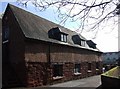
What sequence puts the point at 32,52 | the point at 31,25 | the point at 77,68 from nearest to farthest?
the point at 32,52
the point at 31,25
the point at 77,68

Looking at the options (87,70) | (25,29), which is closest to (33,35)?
(25,29)

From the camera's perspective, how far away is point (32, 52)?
24.1 meters

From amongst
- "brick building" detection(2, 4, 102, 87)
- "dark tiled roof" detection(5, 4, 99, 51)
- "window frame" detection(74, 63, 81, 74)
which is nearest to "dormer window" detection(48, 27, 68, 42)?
"brick building" detection(2, 4, 102, 87)

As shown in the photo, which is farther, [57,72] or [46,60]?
[57,72]

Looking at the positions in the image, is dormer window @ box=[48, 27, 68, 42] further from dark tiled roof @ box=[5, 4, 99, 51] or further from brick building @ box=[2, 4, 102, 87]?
dark tiled roof @ box=[5, 4, 99, 51]

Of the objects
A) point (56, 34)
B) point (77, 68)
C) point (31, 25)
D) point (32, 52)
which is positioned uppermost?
point (31, 25)

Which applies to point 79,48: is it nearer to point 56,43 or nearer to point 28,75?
point 56,43

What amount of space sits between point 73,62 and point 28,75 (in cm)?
1039

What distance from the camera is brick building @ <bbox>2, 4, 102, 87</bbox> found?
23500mm

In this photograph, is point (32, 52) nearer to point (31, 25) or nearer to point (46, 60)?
point (46, 60)

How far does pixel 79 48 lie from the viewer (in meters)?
34.7

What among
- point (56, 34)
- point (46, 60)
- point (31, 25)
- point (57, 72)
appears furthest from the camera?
point (56, 34)

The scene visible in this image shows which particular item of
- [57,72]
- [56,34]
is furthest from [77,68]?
[56,34]

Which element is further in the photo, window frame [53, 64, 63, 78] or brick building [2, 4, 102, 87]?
window frame [53, 64, 63, 78]
